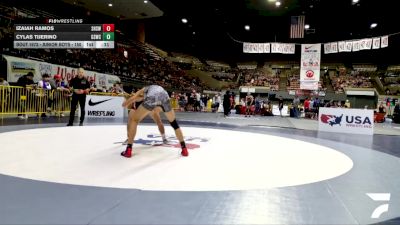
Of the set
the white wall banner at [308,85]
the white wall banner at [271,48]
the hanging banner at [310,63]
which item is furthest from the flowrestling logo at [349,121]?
the white wall banner at [271,48]

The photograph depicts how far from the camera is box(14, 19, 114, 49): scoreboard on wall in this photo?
10.0m

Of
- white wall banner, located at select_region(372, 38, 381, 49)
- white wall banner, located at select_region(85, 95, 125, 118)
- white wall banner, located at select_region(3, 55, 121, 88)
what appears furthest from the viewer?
white wall banner, located at select_region(372, 38, 381, 49)

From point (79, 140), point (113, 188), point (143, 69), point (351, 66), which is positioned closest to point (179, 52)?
point (143, 69)

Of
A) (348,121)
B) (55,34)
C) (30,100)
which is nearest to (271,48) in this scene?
(348,121)

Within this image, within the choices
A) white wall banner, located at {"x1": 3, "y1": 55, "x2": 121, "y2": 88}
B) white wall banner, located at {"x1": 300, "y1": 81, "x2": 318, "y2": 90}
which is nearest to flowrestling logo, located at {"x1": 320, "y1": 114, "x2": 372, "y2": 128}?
white wall banner, located at {"x1": 300, "y1": 81, "x2": 318, "y2": 90}

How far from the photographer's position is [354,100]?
35812mm

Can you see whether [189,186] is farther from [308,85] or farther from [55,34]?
[308,85]

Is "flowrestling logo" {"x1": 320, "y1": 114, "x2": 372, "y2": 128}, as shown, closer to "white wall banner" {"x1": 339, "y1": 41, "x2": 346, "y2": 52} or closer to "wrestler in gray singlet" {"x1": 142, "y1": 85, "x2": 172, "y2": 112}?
"wrestler in gray singlet" {"x1": 142, "y1": 85, "x2": 172, "y2": 112}

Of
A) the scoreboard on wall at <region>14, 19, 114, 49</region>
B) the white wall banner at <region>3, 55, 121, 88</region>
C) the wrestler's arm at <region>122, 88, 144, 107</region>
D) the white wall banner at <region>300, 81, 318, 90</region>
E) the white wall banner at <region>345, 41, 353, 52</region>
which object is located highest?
the white wall banner at <region>345, 41, 353, 52</region>

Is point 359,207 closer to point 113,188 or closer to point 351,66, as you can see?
point 113,188

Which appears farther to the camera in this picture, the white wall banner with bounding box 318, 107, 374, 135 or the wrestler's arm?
the white wall banner with bounding box 318, 107, 374, 135

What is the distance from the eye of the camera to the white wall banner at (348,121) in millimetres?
10422

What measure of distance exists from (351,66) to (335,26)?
62.4ft

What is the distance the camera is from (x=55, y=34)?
10008mm
